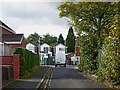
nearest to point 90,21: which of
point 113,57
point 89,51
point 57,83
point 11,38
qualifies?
point 89,51

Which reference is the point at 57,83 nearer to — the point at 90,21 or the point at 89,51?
the point at 89,51

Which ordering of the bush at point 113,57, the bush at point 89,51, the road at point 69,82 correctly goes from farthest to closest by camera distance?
the bush at point 89,51 < the road at point 69,82 < the bush at point 113,57

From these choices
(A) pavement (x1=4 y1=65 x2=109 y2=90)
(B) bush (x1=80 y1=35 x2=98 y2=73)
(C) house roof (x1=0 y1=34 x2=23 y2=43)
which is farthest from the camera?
(C) house roof (x1=0 y1=34 x2=23 y2=43)

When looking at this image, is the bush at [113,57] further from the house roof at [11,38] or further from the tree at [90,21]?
the house roof at [11,38]

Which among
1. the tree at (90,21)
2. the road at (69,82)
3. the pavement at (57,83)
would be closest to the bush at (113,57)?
the pavement at (57,83)

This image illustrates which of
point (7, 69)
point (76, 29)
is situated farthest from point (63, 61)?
point (7, 69)

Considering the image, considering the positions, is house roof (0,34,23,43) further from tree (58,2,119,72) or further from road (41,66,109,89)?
road (41,66,109,89)

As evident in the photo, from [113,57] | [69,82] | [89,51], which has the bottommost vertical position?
[69,82]

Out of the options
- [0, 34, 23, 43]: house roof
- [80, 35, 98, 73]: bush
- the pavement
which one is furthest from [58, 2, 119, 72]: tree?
[0, 34, 23, 43]: house roof

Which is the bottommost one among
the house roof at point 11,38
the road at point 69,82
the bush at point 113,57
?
the road at point 69,82

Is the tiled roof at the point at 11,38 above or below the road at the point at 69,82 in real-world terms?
above

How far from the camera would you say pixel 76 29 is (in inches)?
909

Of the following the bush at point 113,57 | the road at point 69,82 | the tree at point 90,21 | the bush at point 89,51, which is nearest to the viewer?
the bush at point 113,57

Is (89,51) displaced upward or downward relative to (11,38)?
downward
